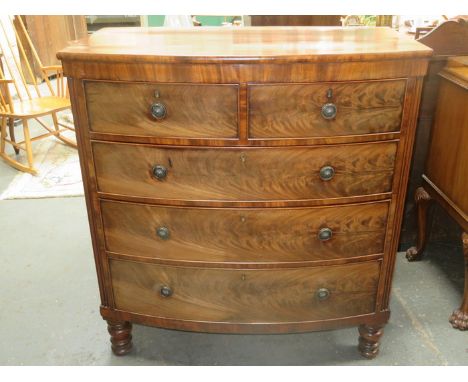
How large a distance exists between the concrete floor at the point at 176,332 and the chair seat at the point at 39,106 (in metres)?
1.27

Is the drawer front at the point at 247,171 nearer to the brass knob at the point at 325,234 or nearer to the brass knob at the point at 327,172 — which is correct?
the brass knob at the point at 327,172

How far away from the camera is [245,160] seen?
1398 millimetres

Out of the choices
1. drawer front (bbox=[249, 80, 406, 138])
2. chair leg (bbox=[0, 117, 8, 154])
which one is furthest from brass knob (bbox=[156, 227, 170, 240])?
chair leg (bbox=[0, 117, 8, 154])

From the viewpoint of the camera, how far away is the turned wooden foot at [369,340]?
1732 millimetres

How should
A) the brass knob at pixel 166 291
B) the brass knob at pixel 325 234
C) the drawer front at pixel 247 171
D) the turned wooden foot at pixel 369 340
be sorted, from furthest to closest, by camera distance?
the turned wooden foot at pixel 369 340 → the brass knob at pixel 166 291 → the brass knob at pixel 325 234 → the drawer front at pixel 247 171

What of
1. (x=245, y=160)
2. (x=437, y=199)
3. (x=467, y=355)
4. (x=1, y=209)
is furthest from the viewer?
(x=1, y=209)

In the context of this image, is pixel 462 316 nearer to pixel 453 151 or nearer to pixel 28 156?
pixel 453 151

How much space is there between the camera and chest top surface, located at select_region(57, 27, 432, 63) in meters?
1.27

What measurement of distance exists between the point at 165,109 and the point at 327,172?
507 mm

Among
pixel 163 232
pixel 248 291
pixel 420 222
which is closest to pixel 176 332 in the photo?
pixel 248 291

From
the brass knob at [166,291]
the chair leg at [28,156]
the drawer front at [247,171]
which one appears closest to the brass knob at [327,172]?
the drawer front at [247,171]
